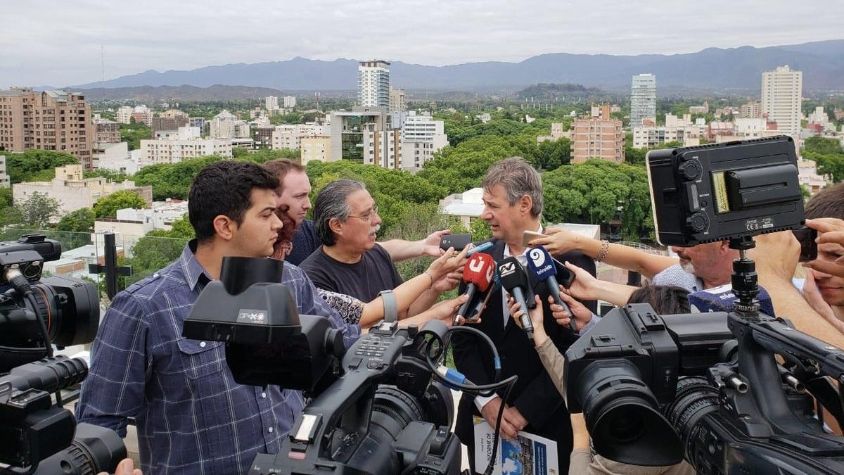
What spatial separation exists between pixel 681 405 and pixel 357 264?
74.0 inches

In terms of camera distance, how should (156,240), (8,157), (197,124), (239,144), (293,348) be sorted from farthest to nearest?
(197,124)
(239,144)
(8,157)
(156,240)
(293,348)

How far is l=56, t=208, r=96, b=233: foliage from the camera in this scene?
127ft

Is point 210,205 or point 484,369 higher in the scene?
point 210,205

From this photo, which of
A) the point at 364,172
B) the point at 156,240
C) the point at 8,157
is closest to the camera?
the point at 156,240

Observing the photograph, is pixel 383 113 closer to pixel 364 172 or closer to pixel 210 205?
pixel 364 172

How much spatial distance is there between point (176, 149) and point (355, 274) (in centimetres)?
8969

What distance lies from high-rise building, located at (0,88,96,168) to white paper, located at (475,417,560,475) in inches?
3356

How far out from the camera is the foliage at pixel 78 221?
38.6 m

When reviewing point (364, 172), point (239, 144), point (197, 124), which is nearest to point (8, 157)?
point (239, 144)

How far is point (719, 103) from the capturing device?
4702 inches

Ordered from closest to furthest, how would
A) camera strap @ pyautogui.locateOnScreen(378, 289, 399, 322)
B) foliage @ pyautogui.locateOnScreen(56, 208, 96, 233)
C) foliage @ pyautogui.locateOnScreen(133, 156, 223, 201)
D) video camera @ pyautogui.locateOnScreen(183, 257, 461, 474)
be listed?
video camera @ pyautogui.locateOnScreen(183, 257, 461, 474), camera strap @ pyautogui.locateOnScreen(378, 289, 399, 322), foliage @ pyautogui.locateOnScreen(56, 208, 96, 233), foliage @ pyautogui.locateOnScreen(133, 156, 223, 201)

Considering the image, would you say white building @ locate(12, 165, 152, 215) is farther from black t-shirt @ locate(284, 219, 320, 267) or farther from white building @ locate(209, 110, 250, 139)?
white building @ locate(209, 110, 250, 139)

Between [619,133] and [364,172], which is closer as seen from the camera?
[364,172]

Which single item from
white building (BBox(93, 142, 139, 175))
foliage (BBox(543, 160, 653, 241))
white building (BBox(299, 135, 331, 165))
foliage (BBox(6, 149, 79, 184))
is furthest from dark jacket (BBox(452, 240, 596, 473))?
white building (BBox(93, 142, 139, 175))
